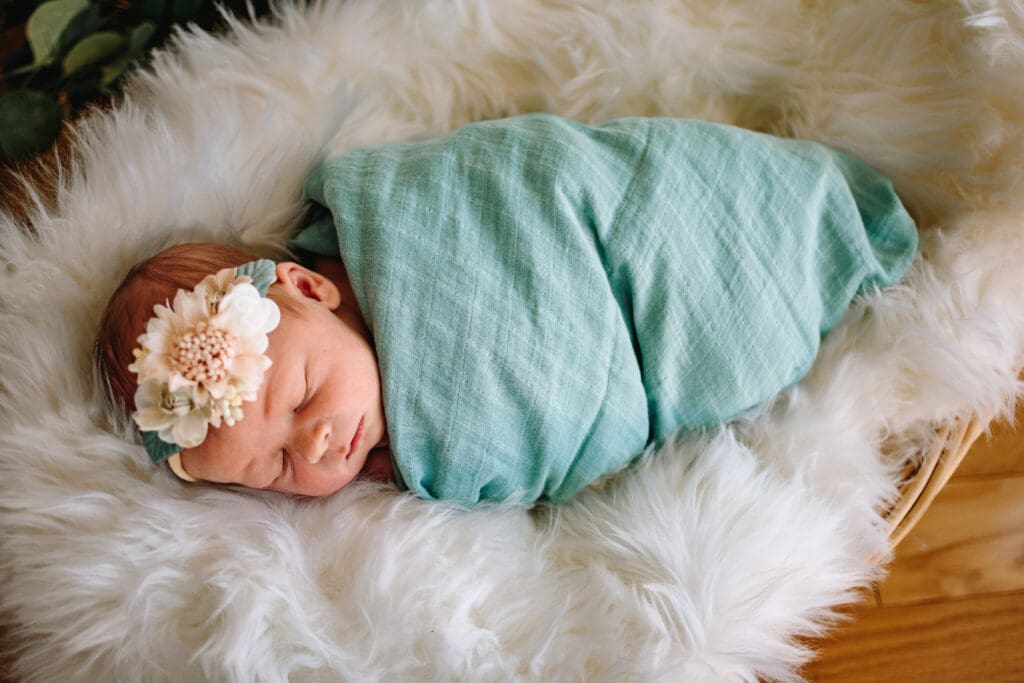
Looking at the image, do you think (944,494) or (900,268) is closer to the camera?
(900,268)

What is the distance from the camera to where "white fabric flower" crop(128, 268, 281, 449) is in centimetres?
72

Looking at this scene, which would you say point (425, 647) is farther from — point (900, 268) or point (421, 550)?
point (900, 268)

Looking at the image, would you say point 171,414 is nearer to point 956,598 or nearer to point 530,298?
point 530,298

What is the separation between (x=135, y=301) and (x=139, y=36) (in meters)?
0.34

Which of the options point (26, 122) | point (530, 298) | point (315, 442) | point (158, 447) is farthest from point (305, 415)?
point (26, 122)

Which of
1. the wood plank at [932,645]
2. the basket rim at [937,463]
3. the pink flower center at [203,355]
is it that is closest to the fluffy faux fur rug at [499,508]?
the basket rim at [937,463]

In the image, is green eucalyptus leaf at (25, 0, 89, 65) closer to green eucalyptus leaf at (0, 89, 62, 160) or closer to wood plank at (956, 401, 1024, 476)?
green eucalyptus leaf at (0, 89, 62, 160)

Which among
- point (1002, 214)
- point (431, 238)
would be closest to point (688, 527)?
point (431, 238)

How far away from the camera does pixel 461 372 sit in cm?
86

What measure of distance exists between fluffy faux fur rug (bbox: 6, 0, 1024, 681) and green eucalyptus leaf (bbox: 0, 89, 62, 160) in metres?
0.04

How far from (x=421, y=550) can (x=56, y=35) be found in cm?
64

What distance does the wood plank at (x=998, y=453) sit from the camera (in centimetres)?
113

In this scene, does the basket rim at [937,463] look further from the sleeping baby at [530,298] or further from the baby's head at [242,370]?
the baby's head at [242,370]

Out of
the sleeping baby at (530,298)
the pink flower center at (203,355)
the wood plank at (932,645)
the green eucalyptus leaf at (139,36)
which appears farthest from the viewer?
the wood plank at (932,645)
